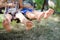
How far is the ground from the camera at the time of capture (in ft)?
4.31

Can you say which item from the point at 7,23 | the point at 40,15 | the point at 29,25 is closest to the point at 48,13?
the point at 40,15

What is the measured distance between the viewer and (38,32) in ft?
4.37

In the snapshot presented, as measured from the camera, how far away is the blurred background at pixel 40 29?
1.31 meters

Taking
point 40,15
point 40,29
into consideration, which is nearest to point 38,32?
point 40,29

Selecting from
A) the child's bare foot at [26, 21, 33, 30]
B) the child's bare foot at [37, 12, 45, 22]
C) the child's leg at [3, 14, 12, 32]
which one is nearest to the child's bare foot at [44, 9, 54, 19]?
the child's bare foot at [37, 12, 45, 22]

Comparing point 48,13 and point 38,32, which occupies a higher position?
point 48,13

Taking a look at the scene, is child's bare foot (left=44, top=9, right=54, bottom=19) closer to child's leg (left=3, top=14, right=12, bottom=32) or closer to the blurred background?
the blurred background

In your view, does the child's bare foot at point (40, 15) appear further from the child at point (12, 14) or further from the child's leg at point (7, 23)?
the child's leg at point (7, 23)

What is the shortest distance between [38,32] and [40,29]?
1.1 inches

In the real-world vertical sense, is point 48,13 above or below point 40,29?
above

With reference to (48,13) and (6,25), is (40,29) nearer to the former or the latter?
(48,13)

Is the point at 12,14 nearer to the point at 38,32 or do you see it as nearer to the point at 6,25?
the point at 6,25

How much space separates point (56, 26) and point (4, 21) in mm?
397

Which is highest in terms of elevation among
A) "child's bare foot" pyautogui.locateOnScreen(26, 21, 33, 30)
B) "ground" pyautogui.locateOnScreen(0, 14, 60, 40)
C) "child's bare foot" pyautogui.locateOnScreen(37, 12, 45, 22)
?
"child's bare foot" pyautogui.locateOnScreen(37, 12, 45, 22)
